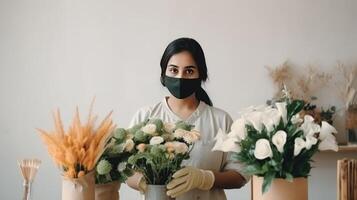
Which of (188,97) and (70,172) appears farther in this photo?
(188,97)

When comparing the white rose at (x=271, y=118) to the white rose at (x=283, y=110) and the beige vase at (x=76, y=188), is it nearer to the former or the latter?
the white rose at (x=283, y=110)

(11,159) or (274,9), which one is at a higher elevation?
(274,9)

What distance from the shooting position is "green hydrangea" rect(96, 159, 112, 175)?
112cm

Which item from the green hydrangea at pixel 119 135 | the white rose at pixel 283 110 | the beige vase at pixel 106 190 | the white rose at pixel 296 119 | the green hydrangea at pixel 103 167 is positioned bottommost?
the beige vase at pixel 106 190

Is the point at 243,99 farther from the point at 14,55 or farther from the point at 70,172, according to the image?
the point at 70,172

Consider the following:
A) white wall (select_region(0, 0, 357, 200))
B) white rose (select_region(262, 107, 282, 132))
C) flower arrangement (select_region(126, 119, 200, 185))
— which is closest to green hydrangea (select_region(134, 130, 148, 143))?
flower arrangement (select_region(126, 119, 200, 185))

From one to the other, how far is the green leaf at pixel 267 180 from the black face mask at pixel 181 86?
59 centimetres

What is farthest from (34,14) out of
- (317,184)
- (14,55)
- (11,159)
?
(317,184)

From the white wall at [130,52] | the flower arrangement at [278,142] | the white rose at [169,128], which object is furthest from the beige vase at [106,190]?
the white wall at [130,52]

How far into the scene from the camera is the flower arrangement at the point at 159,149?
113cm

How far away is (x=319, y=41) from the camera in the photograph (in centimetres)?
309

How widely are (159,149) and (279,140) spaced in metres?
0.32

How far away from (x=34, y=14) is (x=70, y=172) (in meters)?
2.07

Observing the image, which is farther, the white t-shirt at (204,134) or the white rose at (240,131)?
the white t-shirt at (204,134)
